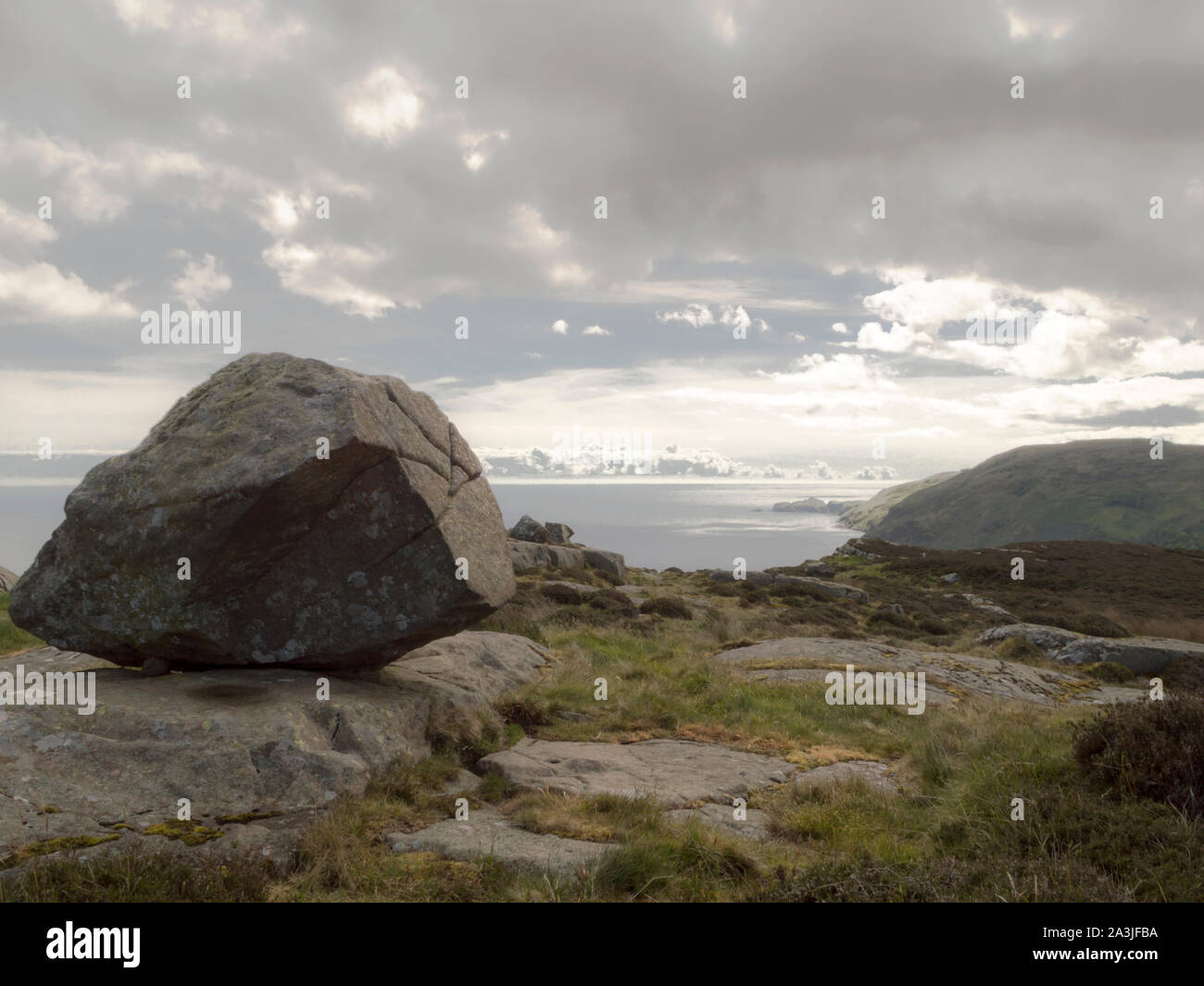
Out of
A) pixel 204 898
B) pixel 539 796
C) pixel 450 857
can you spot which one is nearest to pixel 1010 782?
pixel 539 796

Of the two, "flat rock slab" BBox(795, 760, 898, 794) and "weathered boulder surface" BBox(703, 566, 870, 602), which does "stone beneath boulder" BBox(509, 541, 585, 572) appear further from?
"flat rock slab" BBox(795, 760, 898, 794)

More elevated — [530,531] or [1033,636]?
[530,531]

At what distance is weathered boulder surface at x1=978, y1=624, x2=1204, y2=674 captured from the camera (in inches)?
1008

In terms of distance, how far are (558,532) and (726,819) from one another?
1715 inches

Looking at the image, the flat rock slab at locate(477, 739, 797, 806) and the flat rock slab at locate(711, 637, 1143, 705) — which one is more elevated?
the flat rock slab at locate(477, 739, 797, 806)

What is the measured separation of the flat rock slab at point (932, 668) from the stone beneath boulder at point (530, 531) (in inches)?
1076

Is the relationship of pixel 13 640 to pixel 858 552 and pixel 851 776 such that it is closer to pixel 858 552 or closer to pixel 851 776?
pixel 851 776

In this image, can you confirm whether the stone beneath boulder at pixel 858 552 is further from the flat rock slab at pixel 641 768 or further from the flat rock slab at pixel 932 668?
the flat rock slab at pixel 641 768

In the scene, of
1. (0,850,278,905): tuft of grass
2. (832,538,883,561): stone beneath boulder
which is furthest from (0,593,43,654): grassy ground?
(832,538,883,561): stone beneath boulder

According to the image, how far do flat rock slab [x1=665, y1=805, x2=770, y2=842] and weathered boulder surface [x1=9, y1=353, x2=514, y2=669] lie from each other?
14.0 feet

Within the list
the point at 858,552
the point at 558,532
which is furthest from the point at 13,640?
the point at 858,552

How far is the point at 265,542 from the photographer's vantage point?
9953mm

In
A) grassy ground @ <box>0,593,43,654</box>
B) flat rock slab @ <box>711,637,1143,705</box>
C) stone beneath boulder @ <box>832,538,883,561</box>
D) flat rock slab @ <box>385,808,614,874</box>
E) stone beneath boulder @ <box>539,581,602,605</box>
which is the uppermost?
grassy ground @ <box>0,593,43,654</box>
